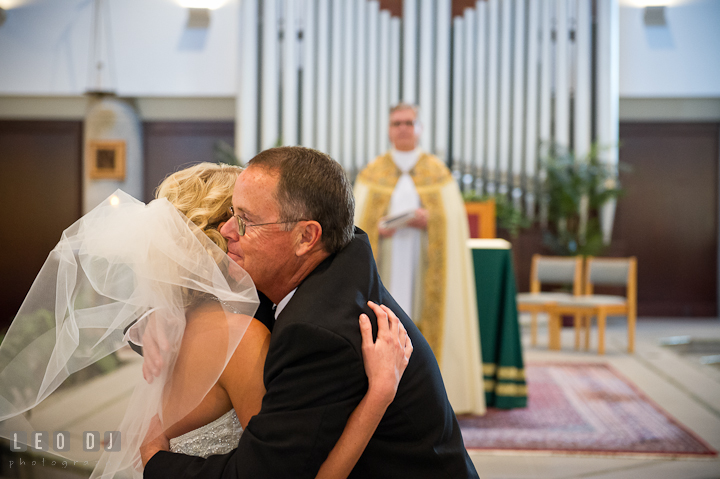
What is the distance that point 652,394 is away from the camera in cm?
439

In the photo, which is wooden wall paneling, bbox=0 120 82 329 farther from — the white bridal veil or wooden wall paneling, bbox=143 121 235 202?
the white bridal veil

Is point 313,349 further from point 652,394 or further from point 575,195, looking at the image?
point 575,195

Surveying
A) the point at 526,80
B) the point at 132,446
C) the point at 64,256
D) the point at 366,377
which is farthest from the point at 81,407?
the point at 526,80

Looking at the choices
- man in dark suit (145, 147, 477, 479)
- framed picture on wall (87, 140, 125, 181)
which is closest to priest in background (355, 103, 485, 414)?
man in dark suit (145, 147, 477, 479)

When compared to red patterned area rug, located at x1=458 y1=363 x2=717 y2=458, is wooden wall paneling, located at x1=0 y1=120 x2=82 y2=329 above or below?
above

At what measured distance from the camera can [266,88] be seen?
25.0ft

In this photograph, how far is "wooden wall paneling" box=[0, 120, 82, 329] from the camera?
8016 mm

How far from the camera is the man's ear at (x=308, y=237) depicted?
1179 millimetres

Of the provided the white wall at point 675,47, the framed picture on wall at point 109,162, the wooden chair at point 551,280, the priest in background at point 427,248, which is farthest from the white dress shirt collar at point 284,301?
the white wall at point 675,47

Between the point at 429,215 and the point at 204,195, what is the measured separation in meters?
2.56

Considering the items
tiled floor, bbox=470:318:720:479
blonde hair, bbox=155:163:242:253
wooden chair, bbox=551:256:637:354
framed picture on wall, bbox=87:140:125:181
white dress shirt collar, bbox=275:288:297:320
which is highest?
framed picture on wall, bbox=87:140:125:181

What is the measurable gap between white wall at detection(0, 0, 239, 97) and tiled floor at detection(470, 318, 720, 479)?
5150mm

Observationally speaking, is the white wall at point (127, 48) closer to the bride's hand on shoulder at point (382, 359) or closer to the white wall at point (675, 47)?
the white wall at point (675, 47)

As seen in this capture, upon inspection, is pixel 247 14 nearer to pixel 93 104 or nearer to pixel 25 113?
pixel 93 104
